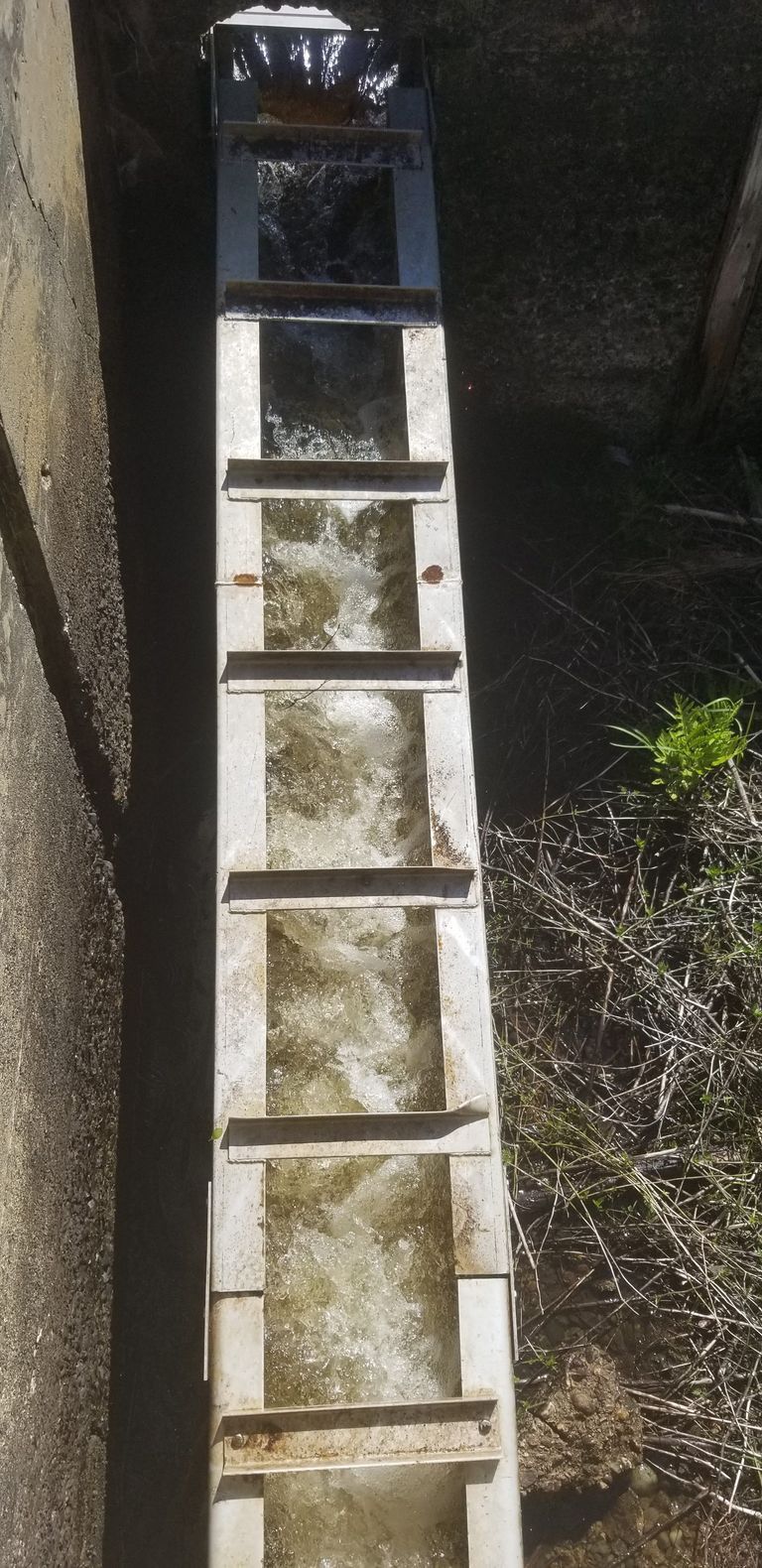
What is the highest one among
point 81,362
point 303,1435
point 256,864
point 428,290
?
point 428,290

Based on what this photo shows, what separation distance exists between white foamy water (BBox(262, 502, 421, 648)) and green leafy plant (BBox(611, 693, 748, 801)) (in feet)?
2.82

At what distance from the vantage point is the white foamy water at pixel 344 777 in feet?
10.3

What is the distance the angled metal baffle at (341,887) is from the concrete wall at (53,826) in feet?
1.21

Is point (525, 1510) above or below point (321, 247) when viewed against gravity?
below

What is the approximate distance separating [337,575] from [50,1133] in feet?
5.90

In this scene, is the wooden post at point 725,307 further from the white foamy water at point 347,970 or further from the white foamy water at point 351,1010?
the white foamy water at point 351,1010

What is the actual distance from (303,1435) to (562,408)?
11.1 ft

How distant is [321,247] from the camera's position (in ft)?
12.0

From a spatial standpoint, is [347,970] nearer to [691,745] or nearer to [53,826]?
[53,826]

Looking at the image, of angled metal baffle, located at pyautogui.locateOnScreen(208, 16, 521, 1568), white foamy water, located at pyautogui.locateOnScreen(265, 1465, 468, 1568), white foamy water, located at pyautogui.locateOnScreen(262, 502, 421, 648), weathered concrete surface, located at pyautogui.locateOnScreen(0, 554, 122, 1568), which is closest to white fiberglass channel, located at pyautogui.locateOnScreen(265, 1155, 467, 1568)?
white foamy water, located at pyautogui.locateOnScreen(265, 1465, 468, 1568)

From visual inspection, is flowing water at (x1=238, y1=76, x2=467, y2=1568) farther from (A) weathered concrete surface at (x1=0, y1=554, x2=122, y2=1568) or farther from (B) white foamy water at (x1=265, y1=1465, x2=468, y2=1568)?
(A) weathered concrete surface at (x1=0, y1=554, x2=122, y2=1568)

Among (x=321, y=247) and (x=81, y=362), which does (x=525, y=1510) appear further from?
(x=321, y=247)

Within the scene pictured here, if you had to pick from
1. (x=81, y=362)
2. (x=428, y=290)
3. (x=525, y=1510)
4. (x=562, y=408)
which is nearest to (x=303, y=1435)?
(x=525, y=1510)

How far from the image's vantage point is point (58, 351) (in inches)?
111
